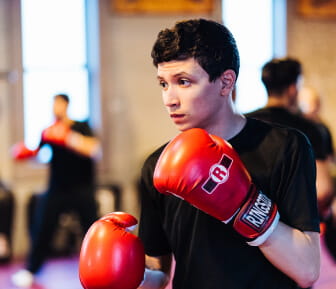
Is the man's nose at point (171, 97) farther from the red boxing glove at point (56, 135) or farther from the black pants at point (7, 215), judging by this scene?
the black pants at point (7, 215)

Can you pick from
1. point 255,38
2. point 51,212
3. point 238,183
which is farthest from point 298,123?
point 255,38

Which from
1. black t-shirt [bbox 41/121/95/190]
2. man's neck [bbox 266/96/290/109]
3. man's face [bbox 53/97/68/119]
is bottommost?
black t-shirt [bbox 41/121/95/190]

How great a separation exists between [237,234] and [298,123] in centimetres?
106

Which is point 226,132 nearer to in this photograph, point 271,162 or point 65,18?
point 271,162

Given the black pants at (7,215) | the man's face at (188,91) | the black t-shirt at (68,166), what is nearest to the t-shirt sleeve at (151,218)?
the man's face at (188,91)

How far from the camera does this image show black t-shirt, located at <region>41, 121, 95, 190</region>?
4.08m

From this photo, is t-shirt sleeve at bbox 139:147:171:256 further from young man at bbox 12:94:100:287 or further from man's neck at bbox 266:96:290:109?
young man at bbox 12:94:100:287

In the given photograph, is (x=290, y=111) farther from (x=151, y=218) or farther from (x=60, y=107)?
(x=60, y=107)

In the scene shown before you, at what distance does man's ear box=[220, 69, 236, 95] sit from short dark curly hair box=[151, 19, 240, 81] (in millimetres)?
10

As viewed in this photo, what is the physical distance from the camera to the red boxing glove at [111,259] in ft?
4.16

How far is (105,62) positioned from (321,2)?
2402 mm

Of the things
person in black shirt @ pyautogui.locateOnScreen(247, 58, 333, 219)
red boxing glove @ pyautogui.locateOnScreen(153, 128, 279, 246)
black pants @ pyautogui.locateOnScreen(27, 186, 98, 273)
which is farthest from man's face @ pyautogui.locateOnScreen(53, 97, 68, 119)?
red boxing glove @ pyautogui.locateOnScreen(153, 128, 279, 246)

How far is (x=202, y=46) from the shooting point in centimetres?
122

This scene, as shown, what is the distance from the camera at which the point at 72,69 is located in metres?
5.20
